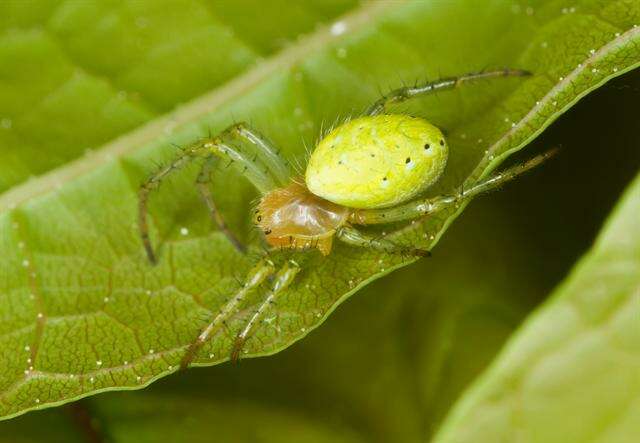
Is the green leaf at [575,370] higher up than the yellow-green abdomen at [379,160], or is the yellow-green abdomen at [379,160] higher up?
the green leaf at [575,370]

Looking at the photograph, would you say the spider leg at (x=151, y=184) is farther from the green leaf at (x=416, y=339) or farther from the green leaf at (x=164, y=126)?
the green leaf at (x=416, y=339)

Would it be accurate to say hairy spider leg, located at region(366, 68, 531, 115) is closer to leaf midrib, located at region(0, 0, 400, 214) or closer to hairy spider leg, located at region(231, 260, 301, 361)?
leaf midrib, located at region(0, 0, 400, 214)

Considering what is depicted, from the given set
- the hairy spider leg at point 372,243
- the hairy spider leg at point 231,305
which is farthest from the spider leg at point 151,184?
the hairy spider leg at point 372,243

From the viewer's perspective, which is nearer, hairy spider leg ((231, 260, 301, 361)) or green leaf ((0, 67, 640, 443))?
hairy spider leg ((231, 260, 301, 361))

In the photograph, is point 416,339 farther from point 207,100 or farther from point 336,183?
point 207,100

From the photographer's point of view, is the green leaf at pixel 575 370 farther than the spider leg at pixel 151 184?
No

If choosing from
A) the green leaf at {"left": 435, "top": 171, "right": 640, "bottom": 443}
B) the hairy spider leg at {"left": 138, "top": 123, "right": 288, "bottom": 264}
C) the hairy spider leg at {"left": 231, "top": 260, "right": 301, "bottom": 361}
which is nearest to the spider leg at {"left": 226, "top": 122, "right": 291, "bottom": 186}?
the hairy spider leg at {"left": 138, "top": 123, "right": 288, "bottom": 264}

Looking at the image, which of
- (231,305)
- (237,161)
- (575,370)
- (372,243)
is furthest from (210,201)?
(575,370)
